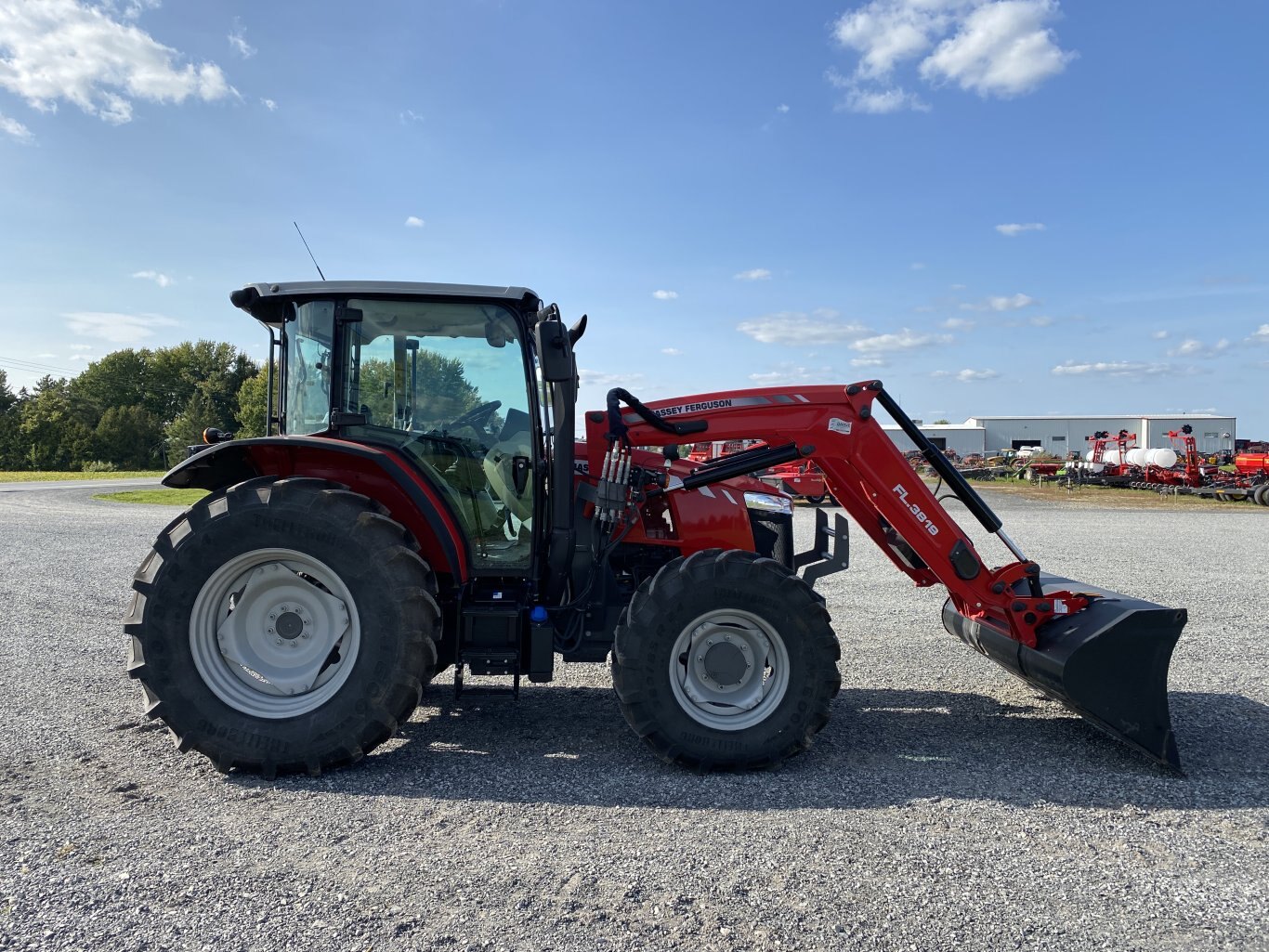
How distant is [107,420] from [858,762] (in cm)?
7918

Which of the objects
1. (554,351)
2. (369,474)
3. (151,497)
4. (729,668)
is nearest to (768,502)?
(729,668)

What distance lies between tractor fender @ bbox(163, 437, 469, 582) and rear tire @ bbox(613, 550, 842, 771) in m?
1.02

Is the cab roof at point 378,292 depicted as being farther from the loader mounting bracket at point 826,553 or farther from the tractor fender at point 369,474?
the loader mounting bracket at point 826,553

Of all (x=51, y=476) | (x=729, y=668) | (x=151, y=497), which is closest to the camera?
(x=729, y=668)

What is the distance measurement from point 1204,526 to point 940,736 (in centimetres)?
1669

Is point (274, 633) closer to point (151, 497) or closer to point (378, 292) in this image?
point (378, 292)

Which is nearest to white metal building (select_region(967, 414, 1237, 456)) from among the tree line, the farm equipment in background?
the farm equipment in background

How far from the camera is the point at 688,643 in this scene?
4.22 m

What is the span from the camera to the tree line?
65375 mm

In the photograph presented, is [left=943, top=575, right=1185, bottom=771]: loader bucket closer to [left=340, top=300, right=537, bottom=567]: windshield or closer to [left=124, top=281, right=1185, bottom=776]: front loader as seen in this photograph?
[left=124, top=281, right=1185, bottom=776]: front loader

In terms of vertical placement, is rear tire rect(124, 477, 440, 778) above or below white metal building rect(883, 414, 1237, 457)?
below

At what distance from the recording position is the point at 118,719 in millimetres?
4805

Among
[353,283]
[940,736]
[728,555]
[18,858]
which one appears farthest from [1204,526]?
[18,858]

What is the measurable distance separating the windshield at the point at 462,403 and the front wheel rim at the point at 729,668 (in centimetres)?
104
